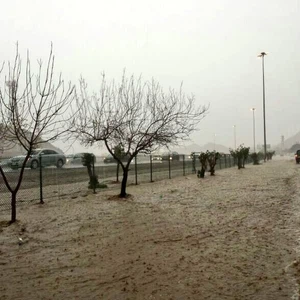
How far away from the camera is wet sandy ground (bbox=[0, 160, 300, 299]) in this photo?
536cm

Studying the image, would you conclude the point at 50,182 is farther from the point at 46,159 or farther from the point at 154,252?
the point at 154,252

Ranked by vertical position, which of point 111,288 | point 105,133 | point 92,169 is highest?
point 105,133

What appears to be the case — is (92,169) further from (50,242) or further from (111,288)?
(111,288)

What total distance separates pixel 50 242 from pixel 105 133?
8885mm

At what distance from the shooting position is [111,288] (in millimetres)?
5402

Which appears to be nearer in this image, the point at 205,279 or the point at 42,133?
the point at 205,279

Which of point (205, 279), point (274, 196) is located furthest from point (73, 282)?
point (274, 196)

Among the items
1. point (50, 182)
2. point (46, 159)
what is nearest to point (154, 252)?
point (50, 182)

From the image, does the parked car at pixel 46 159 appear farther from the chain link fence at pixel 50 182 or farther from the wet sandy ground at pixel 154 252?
the wet sandy ground at pixel 154 252

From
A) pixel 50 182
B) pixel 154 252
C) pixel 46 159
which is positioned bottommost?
pixel 154 252

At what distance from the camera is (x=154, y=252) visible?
7.28 m

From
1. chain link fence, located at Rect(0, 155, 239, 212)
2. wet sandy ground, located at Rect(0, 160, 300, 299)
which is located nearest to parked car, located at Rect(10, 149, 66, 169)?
chain link fence, located at Rect(0, 155, 239, 212)

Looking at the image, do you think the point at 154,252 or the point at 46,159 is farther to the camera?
the point at 46,159

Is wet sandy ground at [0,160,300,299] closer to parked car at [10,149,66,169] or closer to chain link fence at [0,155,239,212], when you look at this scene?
chain link fence at [0,155,239,212]
